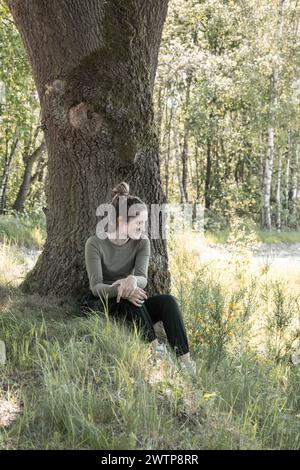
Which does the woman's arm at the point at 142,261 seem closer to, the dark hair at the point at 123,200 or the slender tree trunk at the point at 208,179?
the dark hair at the point at 123,200

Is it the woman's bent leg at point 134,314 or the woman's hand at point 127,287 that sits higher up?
the woman's hand at point 127,287

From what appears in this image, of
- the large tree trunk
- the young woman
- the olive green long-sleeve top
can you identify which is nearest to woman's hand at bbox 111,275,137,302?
the young woman

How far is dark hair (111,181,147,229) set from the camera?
4723 mm

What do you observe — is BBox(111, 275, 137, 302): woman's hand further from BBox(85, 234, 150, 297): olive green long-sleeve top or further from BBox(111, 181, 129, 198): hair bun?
BBox(111, 181, 129, 198): hair bun

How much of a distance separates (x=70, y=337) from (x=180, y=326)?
848 mm

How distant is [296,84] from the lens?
17359 mm

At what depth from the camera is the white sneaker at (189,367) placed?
3997 millimetres

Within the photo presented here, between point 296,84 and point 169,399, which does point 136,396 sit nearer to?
point 169,399

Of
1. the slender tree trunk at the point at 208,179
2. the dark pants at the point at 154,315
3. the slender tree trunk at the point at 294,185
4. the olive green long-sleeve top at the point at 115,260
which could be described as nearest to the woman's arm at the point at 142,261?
Result: the olive green long-sleeve top at the point at 115,260

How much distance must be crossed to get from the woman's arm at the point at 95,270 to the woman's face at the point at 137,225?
1.05 feet

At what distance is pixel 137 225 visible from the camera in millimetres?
4754

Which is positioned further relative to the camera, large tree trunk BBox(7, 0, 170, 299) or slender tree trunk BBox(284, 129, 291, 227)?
slender tree trunk BBox(284, 129, 291, 227)

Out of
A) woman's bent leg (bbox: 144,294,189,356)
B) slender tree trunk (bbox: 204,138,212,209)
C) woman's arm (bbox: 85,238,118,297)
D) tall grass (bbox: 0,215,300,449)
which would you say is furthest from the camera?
slender tree trunk (bbox: 204,138,212,209)

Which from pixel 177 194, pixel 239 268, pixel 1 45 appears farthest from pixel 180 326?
pixel 177 194
